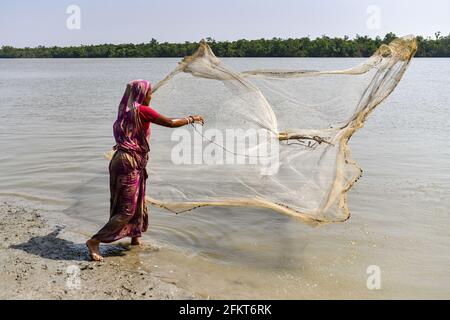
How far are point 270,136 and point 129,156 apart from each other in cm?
174

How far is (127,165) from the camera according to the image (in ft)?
12.5

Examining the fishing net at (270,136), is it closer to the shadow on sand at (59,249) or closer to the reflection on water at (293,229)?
the reflection on water at (293,229)

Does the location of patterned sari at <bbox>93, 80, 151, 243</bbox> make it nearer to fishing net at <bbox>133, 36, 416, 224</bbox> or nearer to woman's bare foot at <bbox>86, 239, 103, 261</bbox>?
woman's bare foot at <bbox>86, 239, 103, 261</bbox>

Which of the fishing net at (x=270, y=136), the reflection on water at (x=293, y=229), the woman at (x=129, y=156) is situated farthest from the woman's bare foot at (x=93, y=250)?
the fishing net at (x=270, y=136)

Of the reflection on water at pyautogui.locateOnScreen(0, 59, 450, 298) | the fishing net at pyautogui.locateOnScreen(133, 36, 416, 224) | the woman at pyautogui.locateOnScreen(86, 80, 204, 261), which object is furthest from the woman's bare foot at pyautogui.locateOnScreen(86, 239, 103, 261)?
the fishing net at pyautogui.locateOnScreen(133, 36, 416, 224)

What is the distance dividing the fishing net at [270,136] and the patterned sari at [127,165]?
1.89 feet

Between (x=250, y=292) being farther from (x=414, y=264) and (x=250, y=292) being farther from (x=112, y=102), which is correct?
(x=112, y=102)

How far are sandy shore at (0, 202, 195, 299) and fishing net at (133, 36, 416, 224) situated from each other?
2.60 ft

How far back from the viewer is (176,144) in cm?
567

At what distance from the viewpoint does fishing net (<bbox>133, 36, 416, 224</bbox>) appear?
4273 millimetres

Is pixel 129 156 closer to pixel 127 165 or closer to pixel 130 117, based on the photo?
pixel 127 165

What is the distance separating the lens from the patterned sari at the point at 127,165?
12.3ft

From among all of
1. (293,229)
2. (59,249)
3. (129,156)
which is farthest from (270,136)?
(59,249)

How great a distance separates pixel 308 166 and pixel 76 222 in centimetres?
257
